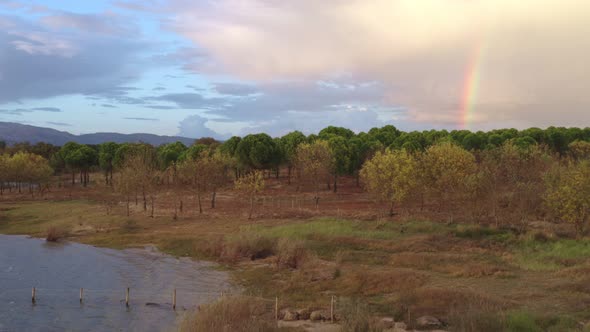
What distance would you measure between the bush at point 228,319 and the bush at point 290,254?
1751 cm

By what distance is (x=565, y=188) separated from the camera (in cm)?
5225

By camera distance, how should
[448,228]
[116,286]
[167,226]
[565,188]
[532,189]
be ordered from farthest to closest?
[167,226] < [532,189] < [448,228] < [565,188] < [116,286]

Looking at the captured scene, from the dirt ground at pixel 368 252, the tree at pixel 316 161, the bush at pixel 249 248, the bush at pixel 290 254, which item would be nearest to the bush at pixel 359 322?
the dirt ground at pixel 368 252

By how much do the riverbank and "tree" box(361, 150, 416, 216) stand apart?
608 cm

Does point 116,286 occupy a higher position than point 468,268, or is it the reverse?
point 468,268

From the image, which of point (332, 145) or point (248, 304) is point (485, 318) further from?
point (332, 145)

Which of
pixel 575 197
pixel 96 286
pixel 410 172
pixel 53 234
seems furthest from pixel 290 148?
pixel 96 286

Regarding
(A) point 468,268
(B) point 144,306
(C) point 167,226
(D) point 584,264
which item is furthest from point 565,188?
(C) point 167,226

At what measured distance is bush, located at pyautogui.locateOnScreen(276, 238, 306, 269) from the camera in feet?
160

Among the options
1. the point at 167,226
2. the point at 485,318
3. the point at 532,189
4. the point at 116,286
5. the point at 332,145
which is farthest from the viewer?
the point at 332,145

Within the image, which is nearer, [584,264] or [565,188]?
[584,264]

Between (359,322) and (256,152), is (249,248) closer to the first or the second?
(359,322)

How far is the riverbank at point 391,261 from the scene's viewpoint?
1214 inches

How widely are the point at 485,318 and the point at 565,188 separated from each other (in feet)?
107
